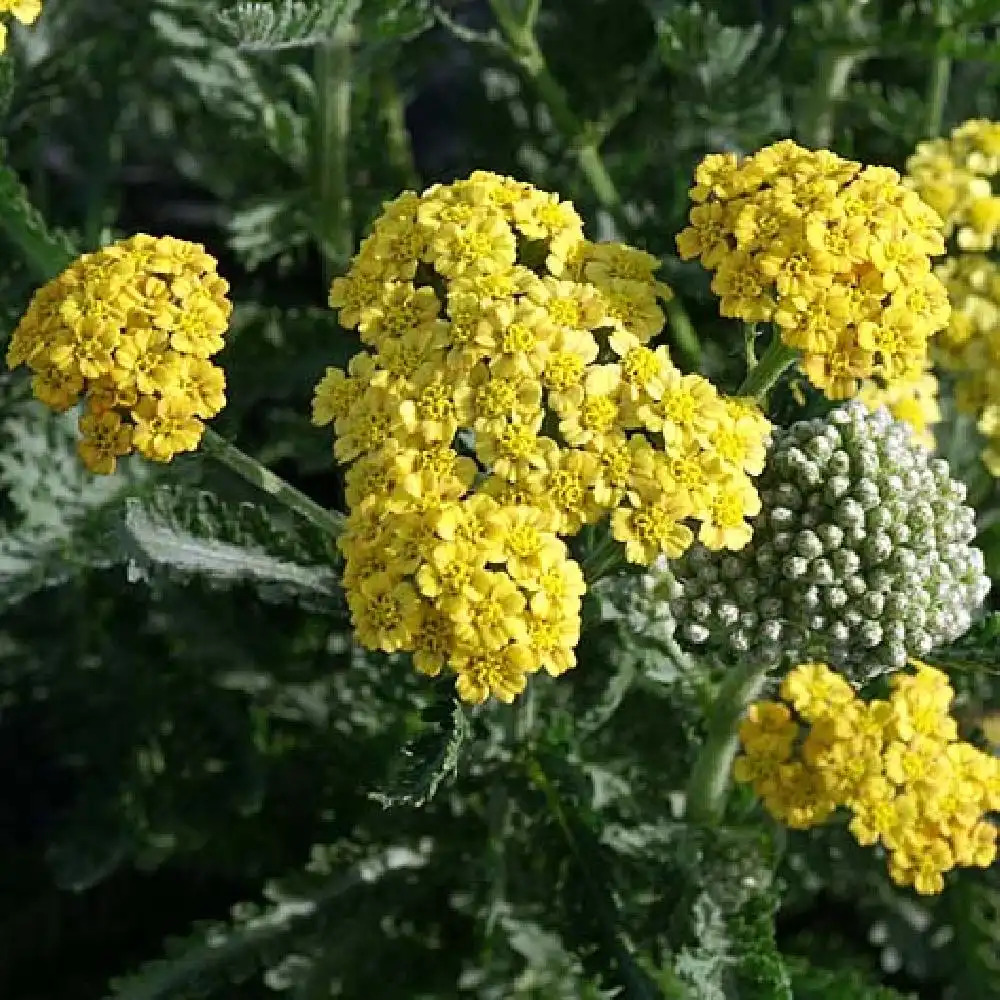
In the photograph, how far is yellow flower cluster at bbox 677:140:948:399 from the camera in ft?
7.82

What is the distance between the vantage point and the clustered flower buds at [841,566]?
2.35m

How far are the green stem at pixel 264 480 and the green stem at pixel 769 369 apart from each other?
73 cm

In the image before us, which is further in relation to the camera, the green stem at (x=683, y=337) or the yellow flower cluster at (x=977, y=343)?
the green stem at (x=683, y=337)

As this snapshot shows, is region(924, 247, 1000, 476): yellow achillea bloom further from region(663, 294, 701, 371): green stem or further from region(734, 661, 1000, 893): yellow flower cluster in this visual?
region(734, 661, 1000, 893): yellow flower cluster

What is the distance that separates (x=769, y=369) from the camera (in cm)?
254

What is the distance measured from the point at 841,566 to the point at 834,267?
18.2 inches

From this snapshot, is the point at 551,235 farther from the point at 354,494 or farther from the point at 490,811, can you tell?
the point at 490,811

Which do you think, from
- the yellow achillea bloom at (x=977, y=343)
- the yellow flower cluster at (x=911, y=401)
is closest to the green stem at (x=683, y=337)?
the yellow flower cluster at (x=911, y=401)

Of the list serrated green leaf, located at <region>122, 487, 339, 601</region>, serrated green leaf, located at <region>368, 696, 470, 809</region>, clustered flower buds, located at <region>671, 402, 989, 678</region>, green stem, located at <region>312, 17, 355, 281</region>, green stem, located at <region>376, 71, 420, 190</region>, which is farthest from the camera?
green stem, located at <region>376, 71, 420, 190</region>

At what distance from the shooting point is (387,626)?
2.26 meters

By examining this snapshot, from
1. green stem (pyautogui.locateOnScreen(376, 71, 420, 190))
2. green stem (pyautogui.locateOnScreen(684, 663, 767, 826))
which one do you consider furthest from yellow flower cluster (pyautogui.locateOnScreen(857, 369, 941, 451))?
green stem (pyautogui.locateOnScreen(376, 71, 420, 190))

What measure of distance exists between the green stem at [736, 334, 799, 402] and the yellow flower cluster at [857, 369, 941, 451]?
0.45 m

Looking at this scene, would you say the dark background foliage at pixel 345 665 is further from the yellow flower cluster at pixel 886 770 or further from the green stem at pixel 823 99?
the yellow flower cluster at pixel 886 770

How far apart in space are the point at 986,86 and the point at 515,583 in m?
2.57
